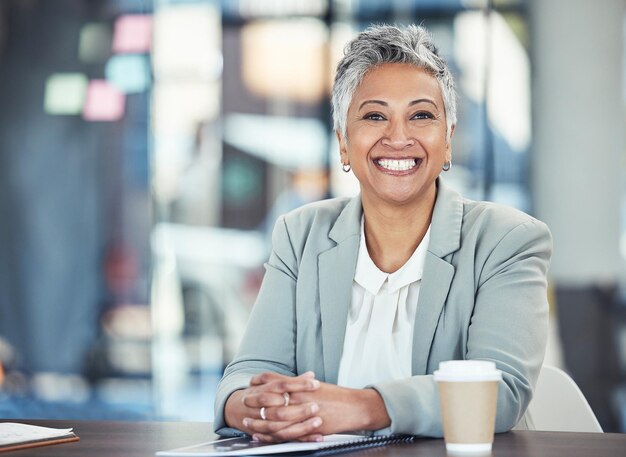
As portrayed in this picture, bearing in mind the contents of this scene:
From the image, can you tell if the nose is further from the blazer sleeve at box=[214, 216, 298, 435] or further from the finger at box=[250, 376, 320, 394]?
the finger at box=[250, 376, 320, 394]

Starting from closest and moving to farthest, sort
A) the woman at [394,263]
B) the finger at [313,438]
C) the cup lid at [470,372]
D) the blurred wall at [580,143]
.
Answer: the cup lid at [470,372], the finger at [313,438], the woman at [394,263], the blurred wall at [580,143]

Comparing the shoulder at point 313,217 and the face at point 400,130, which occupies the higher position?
the face at point 400,130

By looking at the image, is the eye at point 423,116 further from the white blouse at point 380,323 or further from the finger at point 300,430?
the finger at point 300,430

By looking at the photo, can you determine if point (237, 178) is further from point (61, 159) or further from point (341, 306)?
point (341, 306)

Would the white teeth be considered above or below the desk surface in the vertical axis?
above

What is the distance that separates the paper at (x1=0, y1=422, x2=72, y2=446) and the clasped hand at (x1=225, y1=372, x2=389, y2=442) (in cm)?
28

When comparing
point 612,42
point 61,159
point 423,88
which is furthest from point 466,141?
point 423,88

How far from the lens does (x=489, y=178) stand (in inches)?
198

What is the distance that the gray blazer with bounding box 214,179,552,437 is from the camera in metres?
1.64

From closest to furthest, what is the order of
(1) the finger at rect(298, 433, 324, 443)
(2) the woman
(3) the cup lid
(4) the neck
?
(3) the cup lid → (1) the finger at rect(298, 433, 324, 443) → (2) the woman → (4) the neck

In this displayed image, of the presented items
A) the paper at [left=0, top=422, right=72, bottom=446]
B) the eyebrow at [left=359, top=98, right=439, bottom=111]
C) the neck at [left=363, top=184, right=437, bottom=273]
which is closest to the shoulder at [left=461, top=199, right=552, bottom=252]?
the neck at [left=363, top=184, right=437, bottom=273]

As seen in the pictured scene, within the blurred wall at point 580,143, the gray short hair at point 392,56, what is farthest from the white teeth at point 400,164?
the blurred wall at point 580,143

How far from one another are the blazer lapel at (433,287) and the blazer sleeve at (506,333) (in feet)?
0.18

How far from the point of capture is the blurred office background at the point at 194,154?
500 cm
